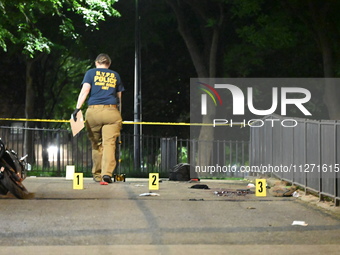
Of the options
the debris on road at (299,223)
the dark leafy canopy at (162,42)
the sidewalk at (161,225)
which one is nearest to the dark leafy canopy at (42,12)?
the dark leafy canopy at (162,42)

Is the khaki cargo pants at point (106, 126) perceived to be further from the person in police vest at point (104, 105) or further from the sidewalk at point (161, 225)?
the sidewalk at point (161, 225)

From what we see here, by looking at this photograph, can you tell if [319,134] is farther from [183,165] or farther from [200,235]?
[183,165]

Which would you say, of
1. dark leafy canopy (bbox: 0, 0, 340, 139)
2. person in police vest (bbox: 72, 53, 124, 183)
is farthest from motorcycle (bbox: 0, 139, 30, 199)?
dark leafy canopy (bbox: 0, 0, 340, 139)

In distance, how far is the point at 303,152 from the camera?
15234 mm

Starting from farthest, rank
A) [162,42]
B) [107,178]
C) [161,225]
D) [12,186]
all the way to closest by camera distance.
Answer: [162,42] < [107,178] < [12,186] < [161,225]

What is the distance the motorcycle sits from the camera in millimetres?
13078

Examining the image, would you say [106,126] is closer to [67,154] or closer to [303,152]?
[303,152]

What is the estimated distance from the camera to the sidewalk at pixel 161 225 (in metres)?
9.24

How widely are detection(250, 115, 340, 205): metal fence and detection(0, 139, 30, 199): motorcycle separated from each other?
4184 millimetres

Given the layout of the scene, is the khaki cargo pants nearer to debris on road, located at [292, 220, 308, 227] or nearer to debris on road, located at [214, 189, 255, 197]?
debris on road, located at [214, 189, 255, 197]

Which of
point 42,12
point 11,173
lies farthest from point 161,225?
point 42,12

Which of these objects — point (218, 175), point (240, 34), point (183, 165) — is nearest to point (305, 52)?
point (240, 34)

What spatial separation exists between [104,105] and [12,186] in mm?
3153

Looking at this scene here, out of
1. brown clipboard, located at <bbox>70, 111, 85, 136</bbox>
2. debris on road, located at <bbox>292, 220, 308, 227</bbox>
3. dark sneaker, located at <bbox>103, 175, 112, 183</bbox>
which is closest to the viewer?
debris on road, located at <bbox>292, 220, 308, 227</bbox>
